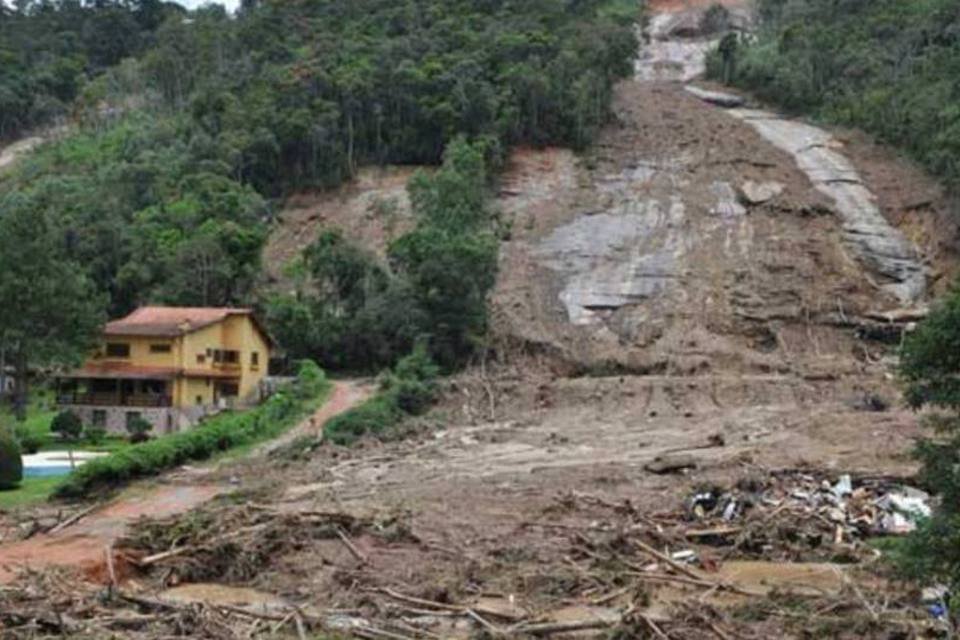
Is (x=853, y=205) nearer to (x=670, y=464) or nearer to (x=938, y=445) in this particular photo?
(x=670, y=464)

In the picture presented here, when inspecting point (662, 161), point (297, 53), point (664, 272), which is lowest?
point (664, 272)

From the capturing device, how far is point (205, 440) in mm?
37156

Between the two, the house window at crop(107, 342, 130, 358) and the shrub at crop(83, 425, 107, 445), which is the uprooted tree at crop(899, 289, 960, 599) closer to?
the shrub at crop(83, 425, 107, 445)

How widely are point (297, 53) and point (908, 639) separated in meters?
67.7

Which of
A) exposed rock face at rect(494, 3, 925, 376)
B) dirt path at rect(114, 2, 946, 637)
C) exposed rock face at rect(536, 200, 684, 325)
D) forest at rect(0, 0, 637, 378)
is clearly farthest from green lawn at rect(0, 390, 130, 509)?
exposed rock face at rect(536, 200, 684, 325)

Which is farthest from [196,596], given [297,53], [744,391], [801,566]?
[297,53]

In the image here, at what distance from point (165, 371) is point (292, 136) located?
25508mm

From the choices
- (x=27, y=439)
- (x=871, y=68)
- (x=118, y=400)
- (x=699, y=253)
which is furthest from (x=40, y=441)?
(x=871, y=68)

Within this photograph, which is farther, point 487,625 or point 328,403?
point 328,403

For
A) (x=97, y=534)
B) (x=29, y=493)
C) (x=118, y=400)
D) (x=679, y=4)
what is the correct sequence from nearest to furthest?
1. (x=97, y=534)
2. (x=29, y=493)
3. (x=118, y=400)
4. (x=679, y=4)

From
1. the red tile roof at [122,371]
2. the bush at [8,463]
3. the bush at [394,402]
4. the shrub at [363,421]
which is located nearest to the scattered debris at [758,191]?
the bush at [394,402]

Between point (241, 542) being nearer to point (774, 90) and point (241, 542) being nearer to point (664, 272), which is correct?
point (664, 272)

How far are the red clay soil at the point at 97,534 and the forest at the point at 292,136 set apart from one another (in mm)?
13494

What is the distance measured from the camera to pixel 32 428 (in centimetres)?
4259
